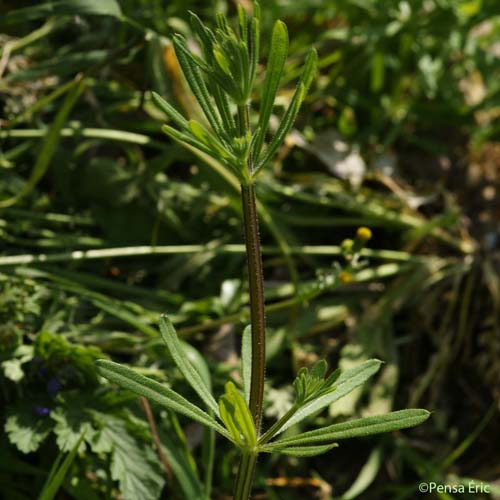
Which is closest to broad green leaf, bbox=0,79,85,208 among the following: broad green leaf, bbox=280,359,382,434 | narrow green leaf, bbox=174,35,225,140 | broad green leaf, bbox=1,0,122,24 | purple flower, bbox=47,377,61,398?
broad green leaf, bbox=1,0,122,24

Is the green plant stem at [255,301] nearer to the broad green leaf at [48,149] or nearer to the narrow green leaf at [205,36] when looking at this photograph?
the narrow green leaf at [205,36]

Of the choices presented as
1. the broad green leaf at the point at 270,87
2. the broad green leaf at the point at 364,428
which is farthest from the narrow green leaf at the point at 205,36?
the broad green leaf at the point at 364,428

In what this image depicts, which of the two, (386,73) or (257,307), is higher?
(386,73)

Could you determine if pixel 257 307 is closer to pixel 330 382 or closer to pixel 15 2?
pixel 330 382

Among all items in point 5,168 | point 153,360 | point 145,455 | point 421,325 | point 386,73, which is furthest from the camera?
point 386,73

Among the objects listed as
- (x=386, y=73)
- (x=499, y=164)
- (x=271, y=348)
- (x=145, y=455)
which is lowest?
(x=145, y=455)

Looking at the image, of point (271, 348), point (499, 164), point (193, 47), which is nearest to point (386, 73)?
point (499, 164)

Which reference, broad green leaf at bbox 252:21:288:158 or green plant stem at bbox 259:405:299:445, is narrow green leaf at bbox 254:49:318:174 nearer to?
broad green leaf at bbox 252:21:288:158
